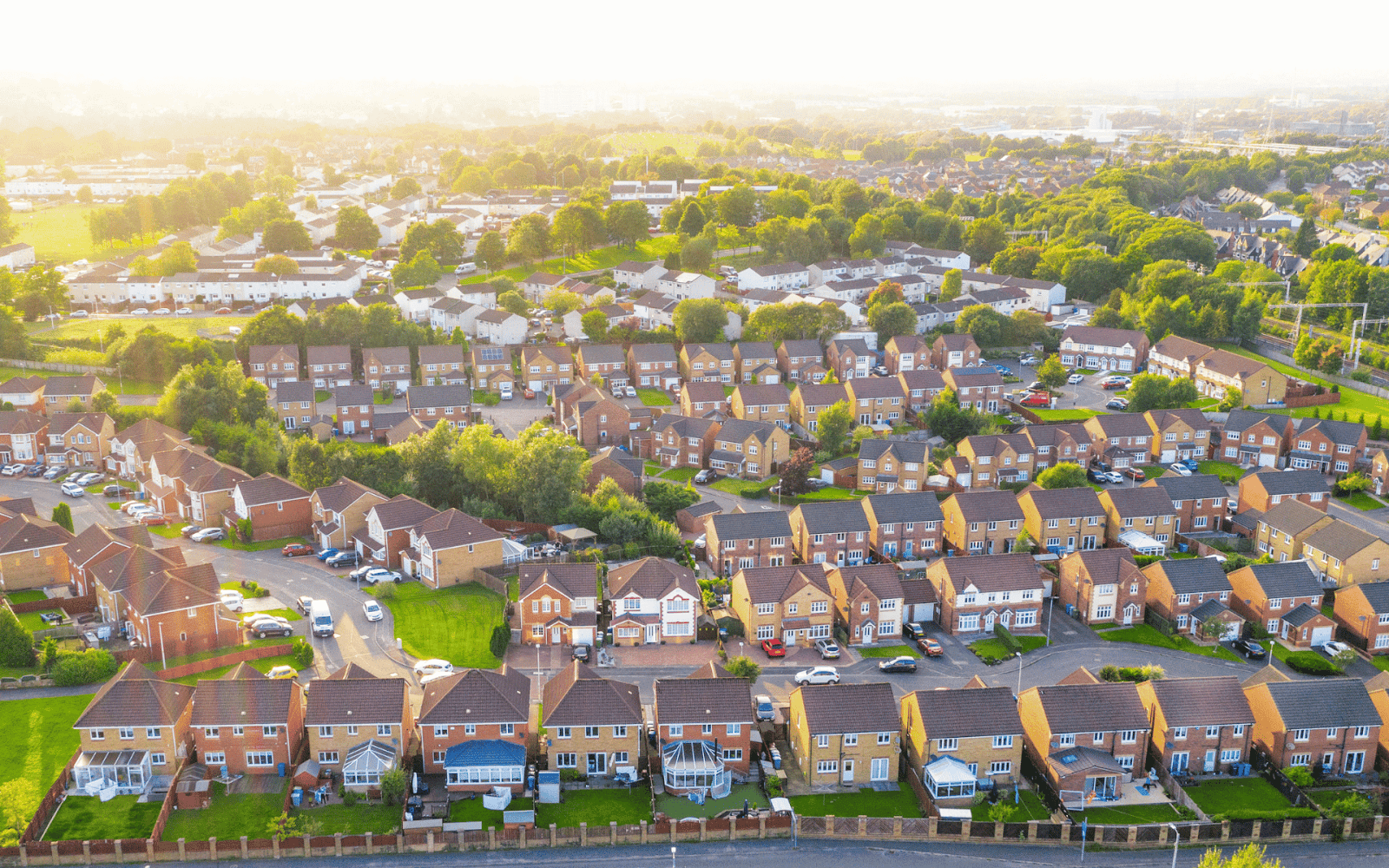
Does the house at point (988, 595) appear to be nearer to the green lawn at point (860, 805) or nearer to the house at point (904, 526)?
the house at point (904, 526)

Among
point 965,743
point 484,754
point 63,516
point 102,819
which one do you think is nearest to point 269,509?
point 63,516

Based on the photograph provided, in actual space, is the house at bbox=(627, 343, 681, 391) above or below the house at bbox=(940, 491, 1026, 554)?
above

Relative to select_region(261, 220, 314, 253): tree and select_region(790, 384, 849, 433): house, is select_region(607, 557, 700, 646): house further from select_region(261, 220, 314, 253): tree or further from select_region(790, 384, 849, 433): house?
select_region(261, 220, 314, 253): tree

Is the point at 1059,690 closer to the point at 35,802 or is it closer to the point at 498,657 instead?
the point at 498,657

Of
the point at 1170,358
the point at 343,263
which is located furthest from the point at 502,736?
the point at 343,263

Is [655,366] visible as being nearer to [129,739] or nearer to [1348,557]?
[1348,557]

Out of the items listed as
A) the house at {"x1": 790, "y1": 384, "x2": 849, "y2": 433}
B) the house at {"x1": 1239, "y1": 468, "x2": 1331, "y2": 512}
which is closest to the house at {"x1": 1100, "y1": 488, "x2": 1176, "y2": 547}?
the house at {"x1": 1239, "y1": 468, "x2": 1331, "y2": 512}
